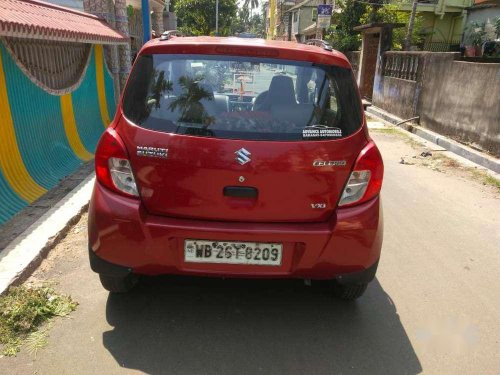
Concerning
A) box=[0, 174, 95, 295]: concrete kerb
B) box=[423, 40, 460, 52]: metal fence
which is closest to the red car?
box=[0, 174, 95, 295]: concrete kerb

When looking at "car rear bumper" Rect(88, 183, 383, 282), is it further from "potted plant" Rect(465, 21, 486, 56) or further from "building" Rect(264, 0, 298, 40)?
"building" Rect(264, 0, 298, 40)

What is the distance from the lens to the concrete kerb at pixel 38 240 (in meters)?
3.17

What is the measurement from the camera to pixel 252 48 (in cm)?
259

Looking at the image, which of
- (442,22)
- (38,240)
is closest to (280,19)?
(442,22)

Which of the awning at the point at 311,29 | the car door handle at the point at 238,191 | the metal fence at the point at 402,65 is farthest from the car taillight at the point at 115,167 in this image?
the awning at the point at 311,29

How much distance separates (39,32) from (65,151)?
5.73 ft

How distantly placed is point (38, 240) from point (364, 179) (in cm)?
264

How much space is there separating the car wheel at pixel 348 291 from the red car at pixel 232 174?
29cm

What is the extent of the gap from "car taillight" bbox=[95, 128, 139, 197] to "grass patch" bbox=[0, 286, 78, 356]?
0.95m

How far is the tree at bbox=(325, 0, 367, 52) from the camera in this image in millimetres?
21641

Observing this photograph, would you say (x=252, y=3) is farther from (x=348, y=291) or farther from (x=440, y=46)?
(x=348, y=291)

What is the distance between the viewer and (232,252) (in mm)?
2527

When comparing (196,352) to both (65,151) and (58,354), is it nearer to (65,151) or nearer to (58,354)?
(58,354)

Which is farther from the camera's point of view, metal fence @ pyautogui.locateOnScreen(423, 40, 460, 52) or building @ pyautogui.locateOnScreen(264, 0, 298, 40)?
building @ pyautogui.locateOnScreen(264, 0, 298, 40)
